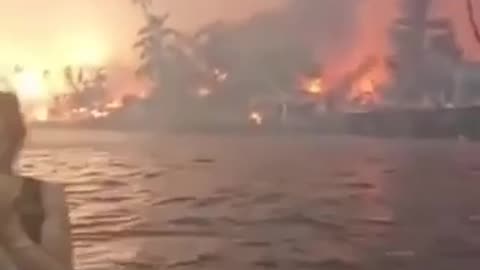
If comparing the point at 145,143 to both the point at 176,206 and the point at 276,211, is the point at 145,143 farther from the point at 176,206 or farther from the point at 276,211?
the point at 276,211

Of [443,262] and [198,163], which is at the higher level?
[198,163]

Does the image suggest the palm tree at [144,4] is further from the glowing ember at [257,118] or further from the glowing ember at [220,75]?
the glowing ember at [257,118]

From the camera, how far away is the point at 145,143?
77.4 inches

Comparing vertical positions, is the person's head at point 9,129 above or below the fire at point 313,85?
below

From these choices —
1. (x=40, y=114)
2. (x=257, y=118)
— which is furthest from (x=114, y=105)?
(x=257, y=118)

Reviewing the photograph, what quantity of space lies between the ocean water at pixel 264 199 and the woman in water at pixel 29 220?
46 mm

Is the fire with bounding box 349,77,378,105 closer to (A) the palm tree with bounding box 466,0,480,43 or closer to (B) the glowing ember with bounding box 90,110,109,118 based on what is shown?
(A) the palm tree with bounding box 466,0,480,43

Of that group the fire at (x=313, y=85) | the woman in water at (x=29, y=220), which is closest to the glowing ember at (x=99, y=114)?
the woman in water at (x=29, y=220)

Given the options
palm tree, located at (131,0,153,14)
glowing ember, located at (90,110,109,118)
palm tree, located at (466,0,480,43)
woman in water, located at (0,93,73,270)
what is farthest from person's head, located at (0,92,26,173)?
palm tree, located at (466,0,480,43)

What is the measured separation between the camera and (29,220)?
181 cm

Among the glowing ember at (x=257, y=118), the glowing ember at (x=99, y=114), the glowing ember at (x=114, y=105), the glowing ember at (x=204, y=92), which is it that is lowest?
the glowing ember at (x=257, y=118)

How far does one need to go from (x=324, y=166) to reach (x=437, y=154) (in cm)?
21

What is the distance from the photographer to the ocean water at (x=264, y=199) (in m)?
1.89

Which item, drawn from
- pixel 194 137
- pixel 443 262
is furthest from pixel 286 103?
pixel 443 262
